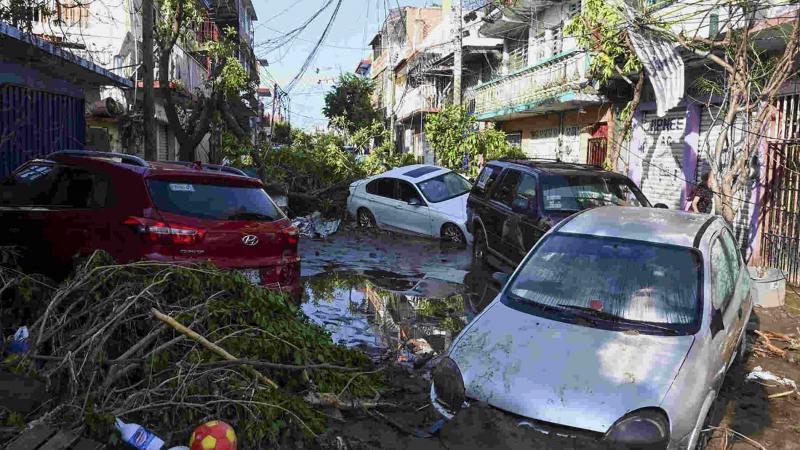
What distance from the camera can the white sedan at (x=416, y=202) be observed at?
13.7 m

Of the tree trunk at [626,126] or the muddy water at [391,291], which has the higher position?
the tree trunk at [626,126]

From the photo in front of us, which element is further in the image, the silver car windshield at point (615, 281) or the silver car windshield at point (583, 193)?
the silver car windshield at point (583, 193)

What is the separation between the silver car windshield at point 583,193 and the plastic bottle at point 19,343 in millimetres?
6441

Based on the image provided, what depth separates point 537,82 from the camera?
65.1 ft

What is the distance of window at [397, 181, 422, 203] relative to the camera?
14.4 m

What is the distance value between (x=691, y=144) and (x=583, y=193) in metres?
6.28

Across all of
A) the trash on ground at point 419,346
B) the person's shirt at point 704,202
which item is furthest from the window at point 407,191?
the trash on ground at point 419,346

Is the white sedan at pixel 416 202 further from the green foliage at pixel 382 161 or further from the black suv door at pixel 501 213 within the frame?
the green foliage at pixel 382 161

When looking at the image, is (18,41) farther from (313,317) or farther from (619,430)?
(619,430)

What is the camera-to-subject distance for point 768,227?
1080 cm

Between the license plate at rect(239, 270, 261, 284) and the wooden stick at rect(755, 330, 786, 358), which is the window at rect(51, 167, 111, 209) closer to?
the license plate at rect(239, 270, 261, 284)

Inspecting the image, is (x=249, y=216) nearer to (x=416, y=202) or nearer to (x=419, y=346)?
(x=419, y=346)

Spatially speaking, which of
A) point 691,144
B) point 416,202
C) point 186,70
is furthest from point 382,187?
point 186,70

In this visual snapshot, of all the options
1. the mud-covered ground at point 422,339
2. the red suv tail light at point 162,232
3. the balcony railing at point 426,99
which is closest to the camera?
the mud-covered ground at point 422,339
